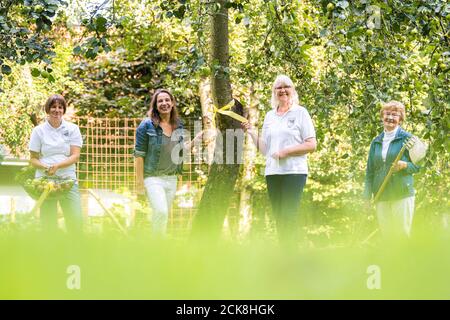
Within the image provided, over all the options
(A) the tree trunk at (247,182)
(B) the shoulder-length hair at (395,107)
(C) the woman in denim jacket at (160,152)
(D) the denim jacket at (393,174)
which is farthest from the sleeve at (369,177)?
(A) the tree trunk at (247,182)

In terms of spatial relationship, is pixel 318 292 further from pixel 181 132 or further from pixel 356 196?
pixel 356 196

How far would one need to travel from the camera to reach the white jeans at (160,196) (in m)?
3.99

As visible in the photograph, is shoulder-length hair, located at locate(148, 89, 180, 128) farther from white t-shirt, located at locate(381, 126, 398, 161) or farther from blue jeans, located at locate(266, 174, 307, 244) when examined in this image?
white t-shirt, located at locate(381, 126, 398, 161)

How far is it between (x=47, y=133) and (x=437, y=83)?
235 cm

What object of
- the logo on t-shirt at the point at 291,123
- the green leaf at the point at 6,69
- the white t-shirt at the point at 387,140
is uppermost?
the green leaf at the point at 6,69

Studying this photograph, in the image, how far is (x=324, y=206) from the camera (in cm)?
1088

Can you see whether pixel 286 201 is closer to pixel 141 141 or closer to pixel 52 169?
pixel 141 141

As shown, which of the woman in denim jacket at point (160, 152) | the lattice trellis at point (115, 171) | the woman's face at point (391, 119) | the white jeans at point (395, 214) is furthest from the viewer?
the lattice trellis at point (115, 171)

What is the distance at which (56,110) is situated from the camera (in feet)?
13.6

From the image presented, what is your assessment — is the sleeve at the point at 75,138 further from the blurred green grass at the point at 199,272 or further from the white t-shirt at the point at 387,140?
the blurred green grass at the point at 199,272

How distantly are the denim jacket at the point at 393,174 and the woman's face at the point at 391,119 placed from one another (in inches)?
1.8

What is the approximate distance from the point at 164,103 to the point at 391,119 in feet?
4.57

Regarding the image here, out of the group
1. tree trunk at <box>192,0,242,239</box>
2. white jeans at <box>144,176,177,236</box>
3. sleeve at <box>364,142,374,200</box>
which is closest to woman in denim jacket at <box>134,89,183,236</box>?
white jeans at <box>144,176,177,236</box>

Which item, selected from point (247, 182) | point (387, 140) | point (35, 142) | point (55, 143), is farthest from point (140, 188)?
point (247, 182)
